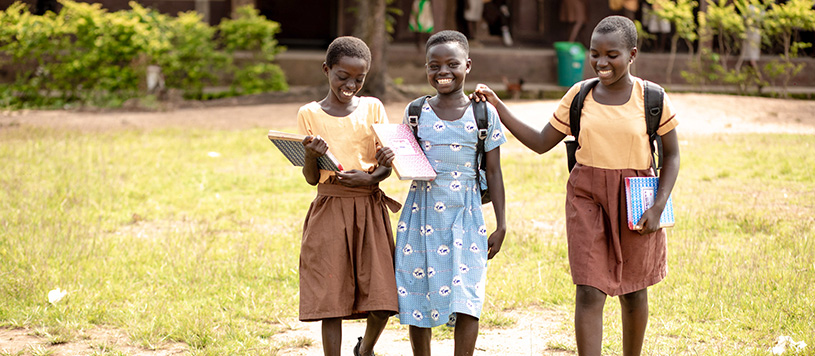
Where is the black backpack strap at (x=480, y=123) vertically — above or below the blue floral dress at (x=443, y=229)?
above

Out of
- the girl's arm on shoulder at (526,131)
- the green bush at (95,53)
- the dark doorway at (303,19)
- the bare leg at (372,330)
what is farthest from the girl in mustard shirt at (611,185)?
the dark doorway at (303,19)

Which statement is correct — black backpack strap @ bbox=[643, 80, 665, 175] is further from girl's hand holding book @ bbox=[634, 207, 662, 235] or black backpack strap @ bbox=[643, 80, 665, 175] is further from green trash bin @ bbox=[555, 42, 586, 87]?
green trash bin @ bbox=[555, 42, 586, 87]

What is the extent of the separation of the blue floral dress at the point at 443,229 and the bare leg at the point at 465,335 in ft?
0.18

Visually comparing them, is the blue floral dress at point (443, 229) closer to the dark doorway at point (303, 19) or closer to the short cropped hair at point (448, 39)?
the short cropped hair at point (448, 39)

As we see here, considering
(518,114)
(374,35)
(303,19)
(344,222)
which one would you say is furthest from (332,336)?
(303,19)

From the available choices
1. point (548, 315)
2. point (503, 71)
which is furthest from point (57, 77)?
point (548, 315)

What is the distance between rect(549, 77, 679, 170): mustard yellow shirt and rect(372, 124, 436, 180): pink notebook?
1.87 feet

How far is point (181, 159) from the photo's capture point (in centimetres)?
784

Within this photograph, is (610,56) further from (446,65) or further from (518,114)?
(518,114)

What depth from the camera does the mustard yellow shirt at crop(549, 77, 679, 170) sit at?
2938 mm

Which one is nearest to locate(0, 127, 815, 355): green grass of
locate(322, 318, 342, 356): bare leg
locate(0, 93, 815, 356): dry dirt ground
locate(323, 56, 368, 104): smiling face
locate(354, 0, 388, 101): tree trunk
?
locate(0, 93, 815, 356): dry dirt ground

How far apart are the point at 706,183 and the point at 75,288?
4.95 metres

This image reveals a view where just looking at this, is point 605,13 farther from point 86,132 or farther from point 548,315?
point 548,315

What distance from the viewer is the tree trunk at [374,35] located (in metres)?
11.9
